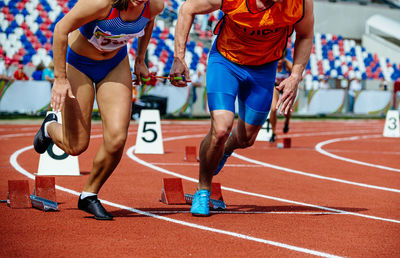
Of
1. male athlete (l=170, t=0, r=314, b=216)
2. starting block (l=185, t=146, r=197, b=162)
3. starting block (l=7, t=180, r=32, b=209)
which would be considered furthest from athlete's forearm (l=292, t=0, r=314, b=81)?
starting block (l=185, t=146, r=197, b=162)

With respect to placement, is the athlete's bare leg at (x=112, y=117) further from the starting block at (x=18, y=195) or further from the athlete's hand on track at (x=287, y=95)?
the athlete's hand on track at (x=287, y=95)

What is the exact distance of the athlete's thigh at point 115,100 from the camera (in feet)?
17.7

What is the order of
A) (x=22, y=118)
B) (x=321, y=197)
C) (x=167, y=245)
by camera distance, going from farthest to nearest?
(x=22, y=118), (x=321, y=197), (x=167, y=245)

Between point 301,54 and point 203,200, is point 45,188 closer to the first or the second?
point 203,200

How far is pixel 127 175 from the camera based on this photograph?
336 inches

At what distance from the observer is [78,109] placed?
17.9 ft

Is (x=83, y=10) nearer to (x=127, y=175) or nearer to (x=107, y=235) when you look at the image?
(x=107, y=235)

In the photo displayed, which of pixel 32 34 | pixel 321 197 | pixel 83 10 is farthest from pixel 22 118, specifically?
pixel 83 10

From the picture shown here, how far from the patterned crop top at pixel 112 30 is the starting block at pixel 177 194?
1.62m

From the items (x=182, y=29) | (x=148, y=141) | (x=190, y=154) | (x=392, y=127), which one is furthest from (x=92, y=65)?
(x=392, y=127)

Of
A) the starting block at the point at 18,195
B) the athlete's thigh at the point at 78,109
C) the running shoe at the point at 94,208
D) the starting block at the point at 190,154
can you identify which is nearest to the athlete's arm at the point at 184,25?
the athlete's thigh at the point at 78,109

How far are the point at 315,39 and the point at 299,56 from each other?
32.2m

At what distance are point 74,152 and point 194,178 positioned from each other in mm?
3004

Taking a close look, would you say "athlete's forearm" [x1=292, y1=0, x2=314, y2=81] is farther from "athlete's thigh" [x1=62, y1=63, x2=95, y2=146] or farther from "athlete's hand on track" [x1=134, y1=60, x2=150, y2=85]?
"athlete's thigh" [x1=62, y1=63, x2=95, y2=146]
